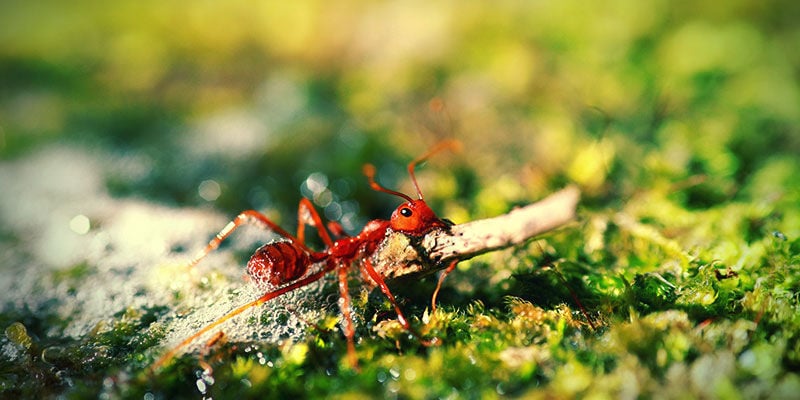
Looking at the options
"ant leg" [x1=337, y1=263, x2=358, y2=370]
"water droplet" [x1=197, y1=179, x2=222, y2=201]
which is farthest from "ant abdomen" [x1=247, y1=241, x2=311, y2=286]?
"water droplet" [x1=197, y1=179, x2=222, y2=201]

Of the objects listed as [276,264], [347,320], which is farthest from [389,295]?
[276,264]

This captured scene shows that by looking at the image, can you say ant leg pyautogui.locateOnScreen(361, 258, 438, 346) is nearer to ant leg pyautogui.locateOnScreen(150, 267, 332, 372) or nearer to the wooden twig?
the wooden twig

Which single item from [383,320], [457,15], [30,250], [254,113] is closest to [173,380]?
[383,320]

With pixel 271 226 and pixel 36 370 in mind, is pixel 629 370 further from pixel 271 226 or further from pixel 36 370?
pixel 36 370

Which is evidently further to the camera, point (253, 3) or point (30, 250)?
point (253, 3)

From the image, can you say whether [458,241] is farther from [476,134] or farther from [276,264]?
[476,134]
